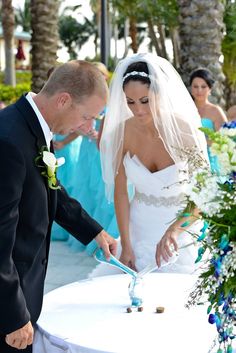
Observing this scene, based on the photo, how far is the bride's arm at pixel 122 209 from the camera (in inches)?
128

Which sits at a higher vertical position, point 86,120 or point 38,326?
point 86,120

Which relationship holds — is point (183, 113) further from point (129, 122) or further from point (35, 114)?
point (35, 114)

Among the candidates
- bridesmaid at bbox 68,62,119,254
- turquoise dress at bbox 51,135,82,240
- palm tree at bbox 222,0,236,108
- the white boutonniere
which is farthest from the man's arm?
palm tree at bbox 222,0,236,108

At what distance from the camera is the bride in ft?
10.5

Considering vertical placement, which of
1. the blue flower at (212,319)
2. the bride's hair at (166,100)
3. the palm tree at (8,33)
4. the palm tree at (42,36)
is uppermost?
the bride's hair at (166,100)

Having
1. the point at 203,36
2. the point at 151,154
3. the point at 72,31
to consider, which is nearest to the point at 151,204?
the point at 151,154

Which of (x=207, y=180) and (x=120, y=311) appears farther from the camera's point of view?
(x=120, y=311)

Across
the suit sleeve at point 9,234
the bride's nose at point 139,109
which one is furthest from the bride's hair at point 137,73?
the suit sleeve at point 9,234

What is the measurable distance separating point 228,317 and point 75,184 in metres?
5.11

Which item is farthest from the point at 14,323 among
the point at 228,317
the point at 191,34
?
the point at 191,34

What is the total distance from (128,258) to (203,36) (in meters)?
5.75

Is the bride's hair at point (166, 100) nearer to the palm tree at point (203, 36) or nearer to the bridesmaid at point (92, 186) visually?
the bridesmaid at point (92, 186)

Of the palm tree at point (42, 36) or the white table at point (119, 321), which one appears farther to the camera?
the palm tree at point (42, 36)

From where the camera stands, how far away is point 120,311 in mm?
2443
